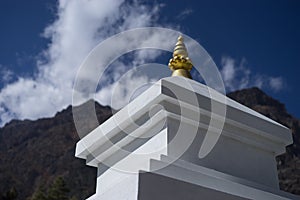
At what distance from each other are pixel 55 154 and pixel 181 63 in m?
58.4

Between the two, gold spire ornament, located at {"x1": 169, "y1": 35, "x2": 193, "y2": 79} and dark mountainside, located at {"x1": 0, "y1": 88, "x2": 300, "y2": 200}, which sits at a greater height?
dark mountainside, located at {"x1": 0, "y1": 88, "x2": 300, "y2": 200}

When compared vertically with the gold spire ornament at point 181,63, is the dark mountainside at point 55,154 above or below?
above

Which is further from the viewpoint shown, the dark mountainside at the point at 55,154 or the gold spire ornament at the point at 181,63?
the dark mountainside at the point at 55,154

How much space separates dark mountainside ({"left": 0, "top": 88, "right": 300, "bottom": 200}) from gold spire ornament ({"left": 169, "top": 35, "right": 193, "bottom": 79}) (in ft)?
114

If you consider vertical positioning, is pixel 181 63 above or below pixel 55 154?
below

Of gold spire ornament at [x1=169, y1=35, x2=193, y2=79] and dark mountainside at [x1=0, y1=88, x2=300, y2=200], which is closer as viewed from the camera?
gold spire ornament at [x1=169, y1=35, x2=193, y2=79]

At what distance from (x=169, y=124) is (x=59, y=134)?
209ft

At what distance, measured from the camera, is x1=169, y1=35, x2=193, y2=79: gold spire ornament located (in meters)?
5.50

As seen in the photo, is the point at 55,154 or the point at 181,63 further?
the point at 55,154

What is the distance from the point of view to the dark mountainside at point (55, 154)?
45406mm

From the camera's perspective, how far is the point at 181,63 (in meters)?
5.58

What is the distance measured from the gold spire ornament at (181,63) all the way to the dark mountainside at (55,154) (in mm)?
34654

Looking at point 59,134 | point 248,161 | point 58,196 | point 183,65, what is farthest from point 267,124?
point 59,134

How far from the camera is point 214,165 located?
4.60 meters
